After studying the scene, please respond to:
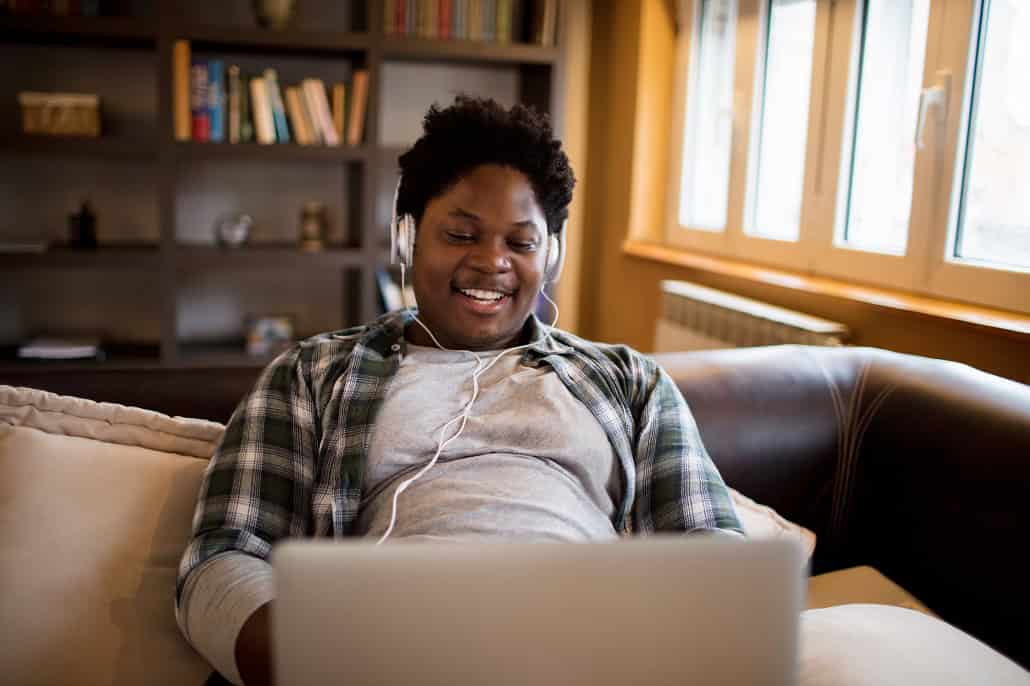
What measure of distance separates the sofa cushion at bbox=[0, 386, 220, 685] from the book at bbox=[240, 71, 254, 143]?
2124 millimetres

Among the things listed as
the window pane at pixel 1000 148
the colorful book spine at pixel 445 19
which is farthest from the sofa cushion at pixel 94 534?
the colorful book spine at pixel 445 19

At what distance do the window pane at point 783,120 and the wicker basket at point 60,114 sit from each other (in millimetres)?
2173

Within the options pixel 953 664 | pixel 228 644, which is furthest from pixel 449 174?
pixel 953 664

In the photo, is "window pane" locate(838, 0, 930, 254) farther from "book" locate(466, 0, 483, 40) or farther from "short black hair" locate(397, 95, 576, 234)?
"book" locate(466, 0, 483, 40)

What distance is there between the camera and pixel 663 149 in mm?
3537

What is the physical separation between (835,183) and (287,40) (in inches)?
72.2

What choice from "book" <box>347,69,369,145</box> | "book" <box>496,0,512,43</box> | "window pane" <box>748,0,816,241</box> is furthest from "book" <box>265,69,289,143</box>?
"window pane" <box>748,0,816,241</box>

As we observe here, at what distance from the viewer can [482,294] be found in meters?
1.33

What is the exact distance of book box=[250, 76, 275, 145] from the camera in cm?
322

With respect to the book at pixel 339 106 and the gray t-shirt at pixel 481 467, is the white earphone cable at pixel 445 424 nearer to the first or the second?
the gray t-shirt at pixel 481 467

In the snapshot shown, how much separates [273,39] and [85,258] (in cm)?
95

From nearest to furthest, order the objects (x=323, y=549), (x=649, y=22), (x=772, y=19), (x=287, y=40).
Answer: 1. (x=323, y=549)
2. (x=772, y=19)
3. (x=287, y=40)
4. (x=649, y=22)

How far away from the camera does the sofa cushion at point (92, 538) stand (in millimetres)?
1071

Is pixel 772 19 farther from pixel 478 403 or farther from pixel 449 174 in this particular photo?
pixel 478 403
